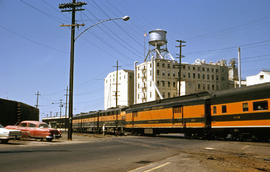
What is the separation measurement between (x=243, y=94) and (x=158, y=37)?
80.0 meters

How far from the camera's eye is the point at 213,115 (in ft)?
76.5

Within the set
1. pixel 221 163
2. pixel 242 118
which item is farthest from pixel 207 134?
pixel 221 163

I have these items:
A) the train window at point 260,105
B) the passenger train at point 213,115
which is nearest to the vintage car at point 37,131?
the passenger train at point 213,115

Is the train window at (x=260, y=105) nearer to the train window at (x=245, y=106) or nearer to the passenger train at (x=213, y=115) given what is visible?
the passenger train at (x=213, y=115)

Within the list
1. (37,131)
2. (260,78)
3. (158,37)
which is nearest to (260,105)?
(37,131)

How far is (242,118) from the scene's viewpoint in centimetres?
2059

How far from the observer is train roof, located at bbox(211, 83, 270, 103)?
19469 mm

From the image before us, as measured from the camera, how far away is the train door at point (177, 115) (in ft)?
88.5

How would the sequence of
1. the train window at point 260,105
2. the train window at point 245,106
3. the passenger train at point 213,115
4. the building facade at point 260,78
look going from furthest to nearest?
the building facade at point 260,78 → the train window at point 245,106 → the passenger train at point 213,115 → the train window at point 260,105

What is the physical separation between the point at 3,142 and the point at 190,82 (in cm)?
9073

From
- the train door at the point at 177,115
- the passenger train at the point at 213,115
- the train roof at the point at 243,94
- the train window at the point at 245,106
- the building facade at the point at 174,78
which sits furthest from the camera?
the building facade at the point at 174,78

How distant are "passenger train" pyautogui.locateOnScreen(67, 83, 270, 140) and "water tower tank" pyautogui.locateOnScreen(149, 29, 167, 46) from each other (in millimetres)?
65621

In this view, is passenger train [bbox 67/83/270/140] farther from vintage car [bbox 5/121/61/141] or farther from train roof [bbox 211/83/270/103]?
vintage car [bbox 5/121/61/141]

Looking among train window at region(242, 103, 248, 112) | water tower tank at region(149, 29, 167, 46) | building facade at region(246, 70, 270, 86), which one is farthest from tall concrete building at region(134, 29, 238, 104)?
train window at region(242, 103, 248, 112)
